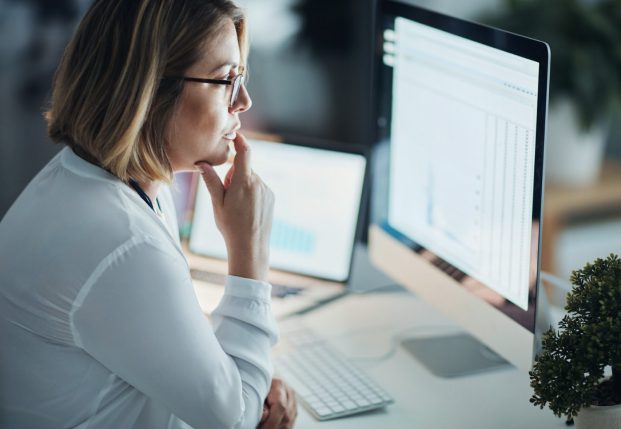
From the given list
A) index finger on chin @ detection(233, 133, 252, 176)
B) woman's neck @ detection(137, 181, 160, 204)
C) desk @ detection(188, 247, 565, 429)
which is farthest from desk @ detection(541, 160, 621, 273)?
woman's neck @ detection(137, 181, 160, 204)

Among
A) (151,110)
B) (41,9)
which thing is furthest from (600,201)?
(151,110)

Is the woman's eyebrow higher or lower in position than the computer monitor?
higher

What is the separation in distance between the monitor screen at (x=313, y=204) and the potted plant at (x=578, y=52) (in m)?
1.14

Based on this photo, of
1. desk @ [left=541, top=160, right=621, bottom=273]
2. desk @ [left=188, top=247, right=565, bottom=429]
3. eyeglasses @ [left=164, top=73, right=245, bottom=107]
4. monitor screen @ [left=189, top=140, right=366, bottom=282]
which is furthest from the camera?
desk @ [left=541, top=160, right=621, bottom=273]

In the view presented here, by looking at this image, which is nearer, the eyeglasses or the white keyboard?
the eyeglasses

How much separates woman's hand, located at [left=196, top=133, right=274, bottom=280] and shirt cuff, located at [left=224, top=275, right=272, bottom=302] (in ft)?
0.04

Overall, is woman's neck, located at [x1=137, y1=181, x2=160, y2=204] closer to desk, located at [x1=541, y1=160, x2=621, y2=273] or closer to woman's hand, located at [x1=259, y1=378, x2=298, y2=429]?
woman's hand, located at [x1=259, y1=378, x2=298, y2=429]

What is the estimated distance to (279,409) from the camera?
1.11 meters

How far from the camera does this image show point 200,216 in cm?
166

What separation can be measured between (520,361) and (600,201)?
1.63m

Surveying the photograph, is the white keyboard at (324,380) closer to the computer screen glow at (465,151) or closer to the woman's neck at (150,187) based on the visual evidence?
the computer screen glow at (465,151)

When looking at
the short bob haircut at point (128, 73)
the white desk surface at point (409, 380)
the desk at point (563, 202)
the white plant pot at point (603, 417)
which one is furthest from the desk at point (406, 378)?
the desk at point (563, 202)

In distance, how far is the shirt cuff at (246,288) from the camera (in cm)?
109

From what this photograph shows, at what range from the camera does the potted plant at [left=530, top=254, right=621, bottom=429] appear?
932 mm
